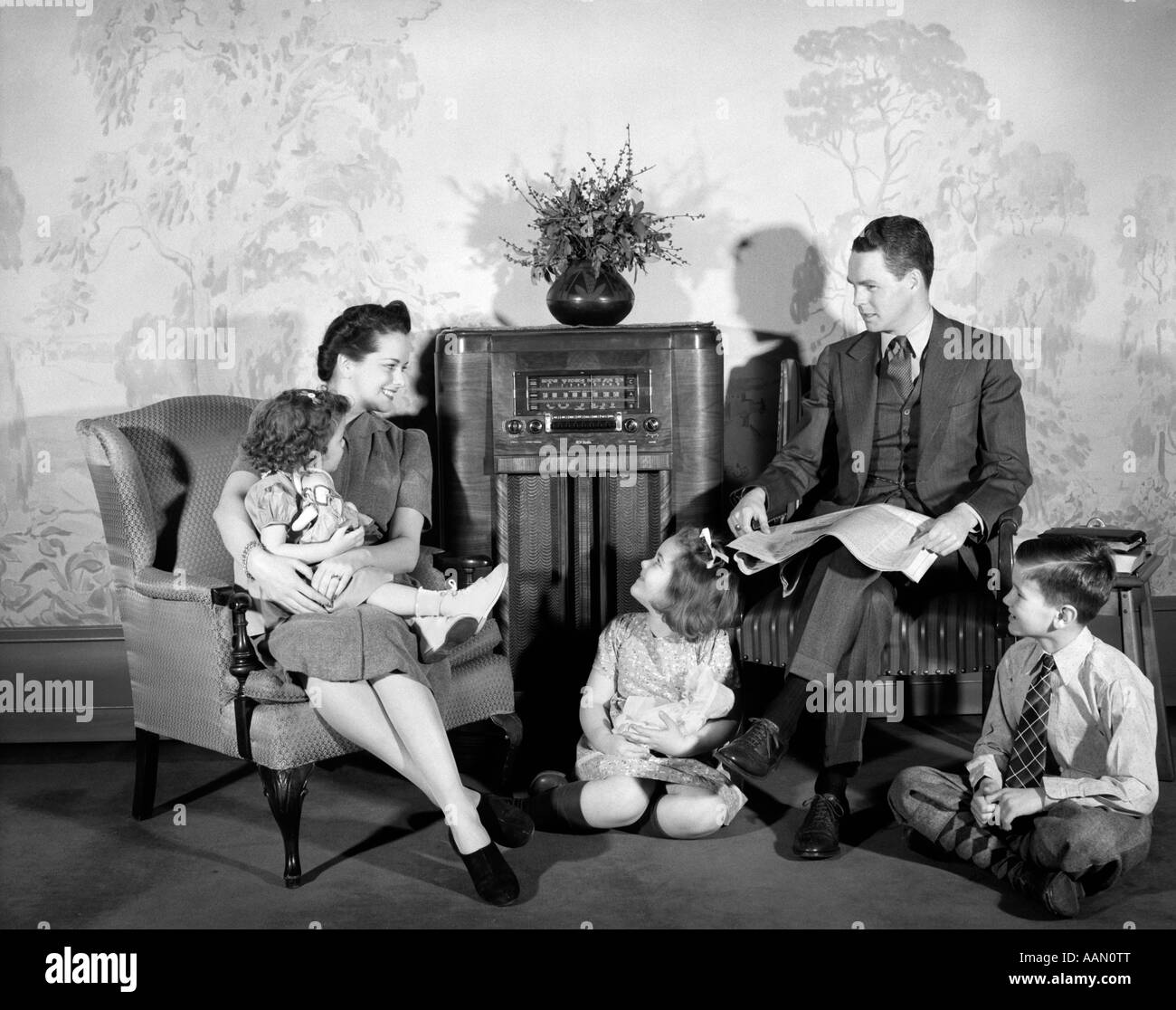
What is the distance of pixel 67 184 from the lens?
4094mm

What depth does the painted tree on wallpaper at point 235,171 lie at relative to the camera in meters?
4.09

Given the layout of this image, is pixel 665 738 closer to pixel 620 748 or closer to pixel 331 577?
pixel 620 748

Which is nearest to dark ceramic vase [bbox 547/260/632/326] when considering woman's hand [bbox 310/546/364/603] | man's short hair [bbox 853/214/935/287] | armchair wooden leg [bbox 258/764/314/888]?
man's short hair [bbox 853/214/935/287]

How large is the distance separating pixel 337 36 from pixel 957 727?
289 centimetres

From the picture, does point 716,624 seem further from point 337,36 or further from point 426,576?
point 337,36

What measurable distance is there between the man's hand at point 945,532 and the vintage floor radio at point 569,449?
75 centimetres

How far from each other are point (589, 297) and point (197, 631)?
1.48 m

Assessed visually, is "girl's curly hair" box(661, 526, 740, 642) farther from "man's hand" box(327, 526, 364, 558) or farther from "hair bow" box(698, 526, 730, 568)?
"man's hand" box(327, 526, 364, 558)

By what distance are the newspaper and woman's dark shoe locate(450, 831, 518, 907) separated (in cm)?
99

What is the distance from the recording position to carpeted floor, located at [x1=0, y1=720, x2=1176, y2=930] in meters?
2.77

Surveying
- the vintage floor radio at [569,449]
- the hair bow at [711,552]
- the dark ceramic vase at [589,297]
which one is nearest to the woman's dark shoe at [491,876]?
the hair bow at [711,552]
